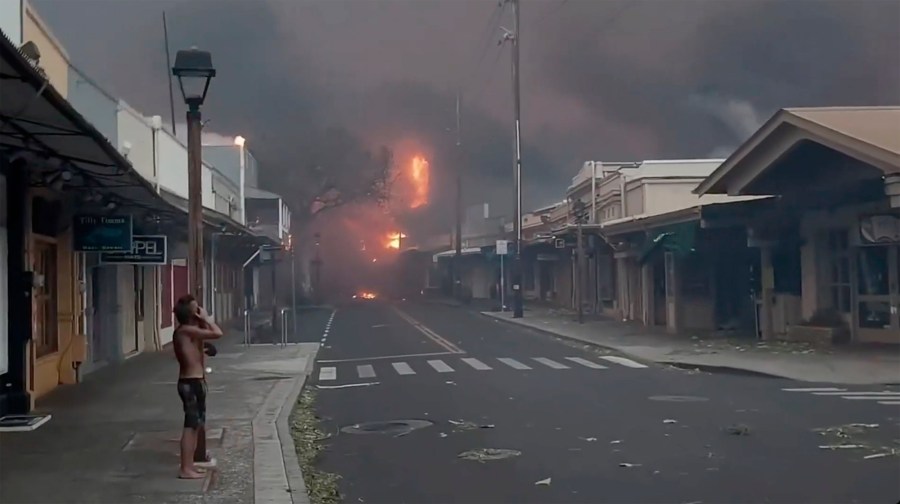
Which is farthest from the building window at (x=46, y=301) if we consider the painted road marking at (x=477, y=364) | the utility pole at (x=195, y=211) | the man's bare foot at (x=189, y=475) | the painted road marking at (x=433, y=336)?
the painted road marking at (x=433, y=336)

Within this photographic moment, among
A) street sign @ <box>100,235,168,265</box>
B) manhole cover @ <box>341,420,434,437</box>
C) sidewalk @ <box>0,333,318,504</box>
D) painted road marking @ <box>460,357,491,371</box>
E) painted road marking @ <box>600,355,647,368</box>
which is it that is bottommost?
painted road marking @ <box>600,355,647,368</box>

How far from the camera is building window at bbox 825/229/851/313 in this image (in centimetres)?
2493

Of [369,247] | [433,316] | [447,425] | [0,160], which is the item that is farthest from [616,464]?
[369,247]

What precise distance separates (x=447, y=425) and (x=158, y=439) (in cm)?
337

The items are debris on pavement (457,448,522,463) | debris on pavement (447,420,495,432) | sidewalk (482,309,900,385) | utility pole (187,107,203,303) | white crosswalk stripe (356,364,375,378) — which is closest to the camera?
debris on pavement (457,448,522,463)

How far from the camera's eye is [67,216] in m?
17.6

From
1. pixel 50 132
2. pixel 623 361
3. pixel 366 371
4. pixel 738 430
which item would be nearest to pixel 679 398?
pixel 738 430

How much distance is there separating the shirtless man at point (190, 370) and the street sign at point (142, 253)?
9706mm

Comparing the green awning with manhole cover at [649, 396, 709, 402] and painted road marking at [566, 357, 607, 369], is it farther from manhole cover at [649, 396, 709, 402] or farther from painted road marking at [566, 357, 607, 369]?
manhole cover at [649, 396, 709, 402]

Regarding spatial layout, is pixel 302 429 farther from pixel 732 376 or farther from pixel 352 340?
pixel 352 340

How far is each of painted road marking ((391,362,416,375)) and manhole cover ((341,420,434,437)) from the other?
7.24 meters

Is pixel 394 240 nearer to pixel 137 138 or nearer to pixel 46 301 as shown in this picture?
pixel 137 138

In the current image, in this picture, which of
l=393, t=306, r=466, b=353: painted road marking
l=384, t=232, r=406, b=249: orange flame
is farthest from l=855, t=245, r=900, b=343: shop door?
l=384, t=232, r=406, b=249: orange flame

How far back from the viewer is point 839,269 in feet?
82.9
